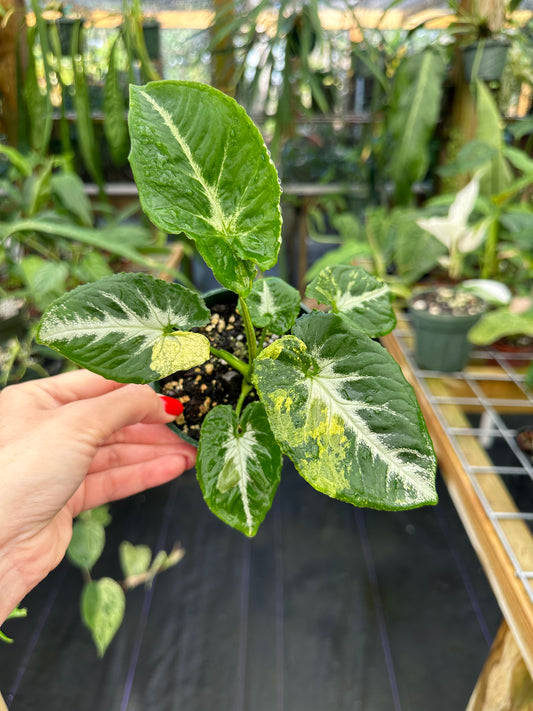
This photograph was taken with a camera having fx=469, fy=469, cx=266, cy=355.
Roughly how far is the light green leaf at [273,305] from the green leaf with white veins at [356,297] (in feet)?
0.08

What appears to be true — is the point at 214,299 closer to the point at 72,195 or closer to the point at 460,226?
the point at 460,226

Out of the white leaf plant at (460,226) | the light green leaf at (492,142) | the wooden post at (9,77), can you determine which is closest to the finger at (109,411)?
the white leaf plant at (460,226)

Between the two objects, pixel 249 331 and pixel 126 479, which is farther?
pixel 126 479

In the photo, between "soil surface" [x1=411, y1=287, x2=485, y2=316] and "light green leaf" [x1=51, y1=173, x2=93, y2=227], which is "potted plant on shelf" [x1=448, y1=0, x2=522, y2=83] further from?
"light green leaf" [x1=51, y1=173, x2=93, y2=227]

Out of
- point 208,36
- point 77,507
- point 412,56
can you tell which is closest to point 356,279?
point 77,507

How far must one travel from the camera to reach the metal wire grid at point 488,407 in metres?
0.68

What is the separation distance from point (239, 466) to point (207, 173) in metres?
0.26

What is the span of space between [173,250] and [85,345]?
4.06 ft

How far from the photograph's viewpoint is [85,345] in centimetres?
38

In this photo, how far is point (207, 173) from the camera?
1.24 ft

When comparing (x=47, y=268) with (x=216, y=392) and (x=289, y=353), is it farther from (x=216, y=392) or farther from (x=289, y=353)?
(x=289, y=353)

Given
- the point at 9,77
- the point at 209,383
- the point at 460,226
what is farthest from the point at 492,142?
the point at 9,77

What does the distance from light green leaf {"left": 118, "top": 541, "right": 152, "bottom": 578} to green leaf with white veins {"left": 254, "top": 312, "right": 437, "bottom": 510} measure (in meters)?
1.06

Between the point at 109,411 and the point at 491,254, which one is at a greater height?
the point at 109,411
